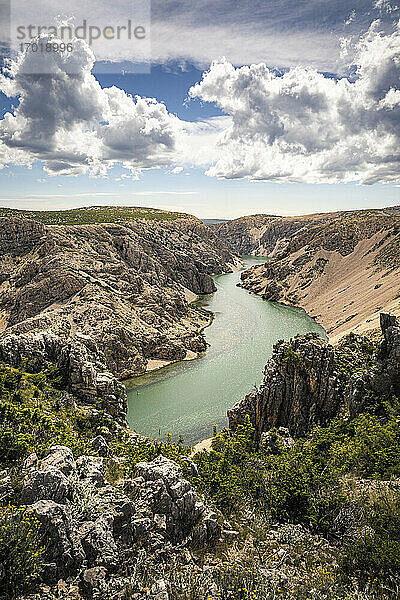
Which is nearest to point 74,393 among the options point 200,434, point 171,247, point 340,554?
point 200,434

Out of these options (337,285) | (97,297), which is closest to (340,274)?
(337,285)

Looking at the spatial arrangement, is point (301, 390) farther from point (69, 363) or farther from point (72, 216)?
point (72, 216)

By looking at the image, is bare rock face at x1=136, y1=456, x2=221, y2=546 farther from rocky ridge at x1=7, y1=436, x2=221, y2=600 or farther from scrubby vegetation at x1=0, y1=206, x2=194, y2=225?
scrubby vegetation at x1=0, y1=206, x2=194, y2=225

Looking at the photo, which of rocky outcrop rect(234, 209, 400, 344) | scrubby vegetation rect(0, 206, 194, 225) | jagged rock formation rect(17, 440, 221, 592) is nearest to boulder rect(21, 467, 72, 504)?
jagged rock formation rect(17, 440, 221, 592)

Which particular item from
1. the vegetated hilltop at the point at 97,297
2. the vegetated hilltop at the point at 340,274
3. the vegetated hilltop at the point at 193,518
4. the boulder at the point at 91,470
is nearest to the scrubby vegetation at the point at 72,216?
the vegetated hilltop at the point at 97,297

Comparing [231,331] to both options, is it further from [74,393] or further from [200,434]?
[74,393]

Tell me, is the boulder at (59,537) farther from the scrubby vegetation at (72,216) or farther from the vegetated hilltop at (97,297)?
the scrubby vegetation at (72,216)

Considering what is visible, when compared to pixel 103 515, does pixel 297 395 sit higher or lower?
lower
